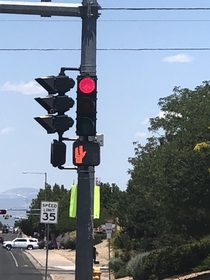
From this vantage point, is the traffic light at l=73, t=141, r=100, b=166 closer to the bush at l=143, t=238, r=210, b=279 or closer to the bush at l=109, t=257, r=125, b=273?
the bush at l=143, t=238, r=210, b=279

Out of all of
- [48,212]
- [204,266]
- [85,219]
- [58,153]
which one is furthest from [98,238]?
[58,153]

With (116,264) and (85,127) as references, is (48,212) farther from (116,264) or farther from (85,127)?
(116,264)

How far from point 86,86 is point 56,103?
0.66 meters

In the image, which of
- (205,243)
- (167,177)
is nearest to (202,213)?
(167,177)

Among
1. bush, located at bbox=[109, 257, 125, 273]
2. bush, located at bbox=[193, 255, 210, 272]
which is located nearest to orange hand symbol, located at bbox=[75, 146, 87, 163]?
bush, located at bbox=[193, 255, 210, 272]

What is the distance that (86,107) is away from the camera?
12484 millimetres

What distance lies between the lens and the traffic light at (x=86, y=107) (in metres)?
12.5

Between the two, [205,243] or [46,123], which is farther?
[205,243]

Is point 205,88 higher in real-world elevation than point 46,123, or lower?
higher

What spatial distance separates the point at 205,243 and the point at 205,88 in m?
6.83

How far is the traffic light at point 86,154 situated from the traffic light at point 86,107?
0.24 metres

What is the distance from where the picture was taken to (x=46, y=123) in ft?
41.2

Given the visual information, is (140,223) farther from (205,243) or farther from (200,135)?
(200,135)

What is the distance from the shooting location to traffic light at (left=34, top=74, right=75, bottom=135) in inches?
496
